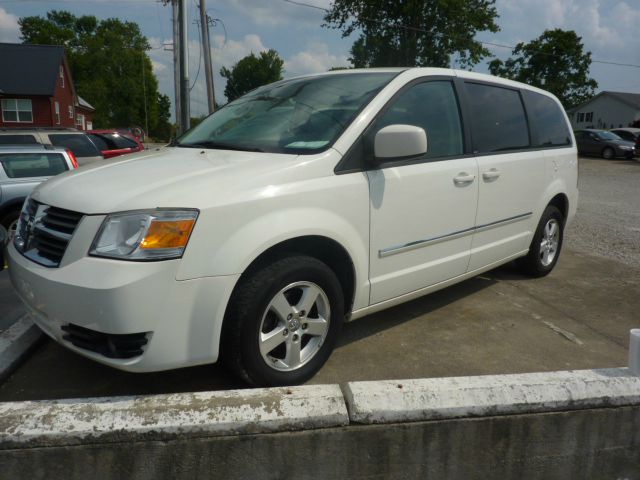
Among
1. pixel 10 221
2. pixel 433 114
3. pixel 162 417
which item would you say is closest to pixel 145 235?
pixel 162 417

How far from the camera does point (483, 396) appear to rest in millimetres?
2279

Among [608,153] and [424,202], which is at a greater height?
[424,202]

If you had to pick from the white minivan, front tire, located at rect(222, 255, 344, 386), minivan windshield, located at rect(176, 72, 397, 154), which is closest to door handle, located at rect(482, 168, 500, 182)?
the white minivan

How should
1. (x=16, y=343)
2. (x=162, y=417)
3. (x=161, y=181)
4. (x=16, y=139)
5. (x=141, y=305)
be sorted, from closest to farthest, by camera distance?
(x=162, y=417) < (x=141, y=305) < (x=161, y=181) < (x=16, y=343) < (x=16, y=139)

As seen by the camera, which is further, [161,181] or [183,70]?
[183,70]

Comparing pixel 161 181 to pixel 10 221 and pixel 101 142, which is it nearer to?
pixel 10 221

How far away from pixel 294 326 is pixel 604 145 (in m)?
28.2

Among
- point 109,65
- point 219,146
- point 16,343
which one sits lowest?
point 16,343

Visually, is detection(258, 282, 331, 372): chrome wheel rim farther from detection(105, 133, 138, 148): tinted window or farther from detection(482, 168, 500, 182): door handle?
detection(105, 133, 138, 148): tinted window

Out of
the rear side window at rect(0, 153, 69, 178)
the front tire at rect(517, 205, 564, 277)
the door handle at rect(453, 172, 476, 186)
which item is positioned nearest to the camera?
the door handle at rect(453, 172, 476, 186)

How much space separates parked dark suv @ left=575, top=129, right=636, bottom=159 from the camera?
2580 cm

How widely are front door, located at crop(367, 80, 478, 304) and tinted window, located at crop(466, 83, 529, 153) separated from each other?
24 centimetres

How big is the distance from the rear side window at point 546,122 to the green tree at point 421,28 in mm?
32627

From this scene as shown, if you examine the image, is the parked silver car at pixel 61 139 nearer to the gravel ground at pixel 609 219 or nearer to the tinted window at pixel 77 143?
the tinted window at pixel 77 143
